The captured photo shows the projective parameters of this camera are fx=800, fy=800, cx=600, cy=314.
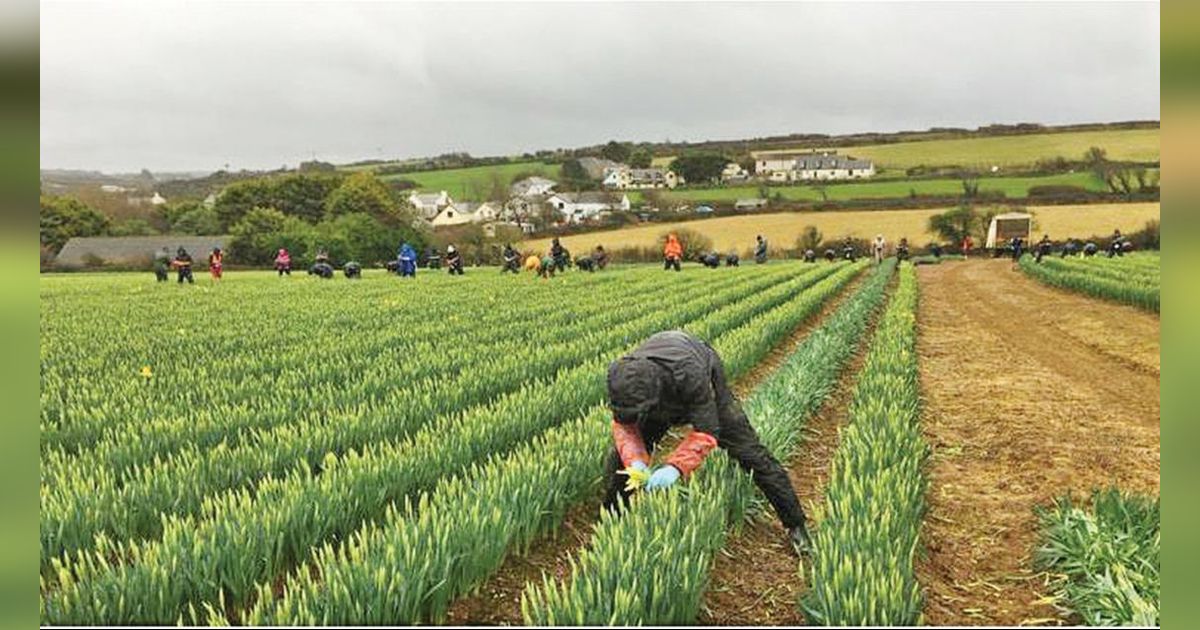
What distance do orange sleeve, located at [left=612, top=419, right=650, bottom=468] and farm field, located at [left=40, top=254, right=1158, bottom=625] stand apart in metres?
0.23

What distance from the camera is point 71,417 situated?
661 cm

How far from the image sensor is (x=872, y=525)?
12.8 ft

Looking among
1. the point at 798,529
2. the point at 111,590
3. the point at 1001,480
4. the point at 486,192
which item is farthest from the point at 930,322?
A: the point at 486,192

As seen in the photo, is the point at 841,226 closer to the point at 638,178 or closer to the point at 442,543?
the point at 638,178

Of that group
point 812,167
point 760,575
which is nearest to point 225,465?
point 760,575

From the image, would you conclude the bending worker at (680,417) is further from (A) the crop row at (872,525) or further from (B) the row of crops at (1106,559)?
(B) the row of crops at (1106,559)

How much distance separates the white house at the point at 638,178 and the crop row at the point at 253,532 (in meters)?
80.7

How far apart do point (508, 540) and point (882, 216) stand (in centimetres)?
6337

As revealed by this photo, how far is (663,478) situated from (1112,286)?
795 inches

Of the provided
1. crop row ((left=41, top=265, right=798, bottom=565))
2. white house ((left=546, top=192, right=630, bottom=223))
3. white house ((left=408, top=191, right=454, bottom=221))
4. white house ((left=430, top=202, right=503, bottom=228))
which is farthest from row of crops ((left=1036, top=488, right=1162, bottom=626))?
white house ((left=408, top=191, right=454, bottom=221))

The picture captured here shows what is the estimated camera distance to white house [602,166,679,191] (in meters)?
87.7

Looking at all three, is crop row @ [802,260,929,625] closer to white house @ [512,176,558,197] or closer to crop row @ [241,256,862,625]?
crop row @ [241,256,862,625]

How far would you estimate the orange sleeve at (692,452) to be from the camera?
4.23 m
